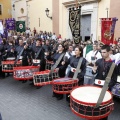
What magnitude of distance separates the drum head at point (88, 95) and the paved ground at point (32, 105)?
48.6 inches

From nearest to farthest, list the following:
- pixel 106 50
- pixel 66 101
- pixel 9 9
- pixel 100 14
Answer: pixel 106 50, pixel 66 101, pixel 100 14, pixel 9 9

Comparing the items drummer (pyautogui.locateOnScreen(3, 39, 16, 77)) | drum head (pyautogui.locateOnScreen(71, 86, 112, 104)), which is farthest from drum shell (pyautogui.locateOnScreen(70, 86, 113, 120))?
drummer (pyautogui.locateOnScreen(3, 39, 16, 77))

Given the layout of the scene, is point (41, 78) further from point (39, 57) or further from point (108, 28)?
point (108, 28)

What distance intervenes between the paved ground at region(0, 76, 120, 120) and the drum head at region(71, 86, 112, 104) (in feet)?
4.05

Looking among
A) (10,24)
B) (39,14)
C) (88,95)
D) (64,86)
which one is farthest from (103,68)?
(39,14)

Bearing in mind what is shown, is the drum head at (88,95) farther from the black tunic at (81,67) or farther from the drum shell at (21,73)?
the drum shell at (21,73)

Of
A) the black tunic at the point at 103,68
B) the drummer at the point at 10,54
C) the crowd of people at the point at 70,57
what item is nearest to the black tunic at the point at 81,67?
the crowd of people at the point at 70,57

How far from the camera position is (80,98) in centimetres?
347

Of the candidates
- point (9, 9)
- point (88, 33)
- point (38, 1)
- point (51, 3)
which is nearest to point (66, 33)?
point (88, 33)

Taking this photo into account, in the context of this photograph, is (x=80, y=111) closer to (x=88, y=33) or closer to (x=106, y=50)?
(x=106, y=50)

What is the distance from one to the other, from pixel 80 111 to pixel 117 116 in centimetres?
189

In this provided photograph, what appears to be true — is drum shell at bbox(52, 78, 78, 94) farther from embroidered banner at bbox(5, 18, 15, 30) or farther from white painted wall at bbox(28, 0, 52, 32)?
white painted wall at bbox(28, 0, 52, 32)

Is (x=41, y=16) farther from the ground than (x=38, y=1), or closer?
closer

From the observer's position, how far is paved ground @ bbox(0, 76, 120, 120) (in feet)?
16.0
